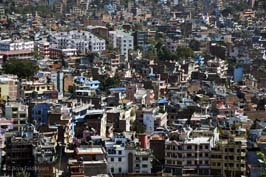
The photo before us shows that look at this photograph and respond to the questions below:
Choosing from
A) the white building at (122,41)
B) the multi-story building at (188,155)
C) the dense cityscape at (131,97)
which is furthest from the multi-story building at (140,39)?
the multi-story building at (188,155)

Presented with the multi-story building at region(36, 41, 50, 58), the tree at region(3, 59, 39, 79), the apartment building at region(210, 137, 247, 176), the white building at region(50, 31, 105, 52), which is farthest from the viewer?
the white building at region(50, 31, 105, 52)

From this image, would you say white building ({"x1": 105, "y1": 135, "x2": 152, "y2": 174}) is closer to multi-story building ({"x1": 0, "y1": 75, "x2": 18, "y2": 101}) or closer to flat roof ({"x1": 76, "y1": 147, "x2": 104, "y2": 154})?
flat roof ({"x1": 76, "y1": 147, "x2": 104, "y2": 154})

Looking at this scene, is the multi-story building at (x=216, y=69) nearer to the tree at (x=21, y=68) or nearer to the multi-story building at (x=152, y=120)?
the tree at (x=21, y=68)

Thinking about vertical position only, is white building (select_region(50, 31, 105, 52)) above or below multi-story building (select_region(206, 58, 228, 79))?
above

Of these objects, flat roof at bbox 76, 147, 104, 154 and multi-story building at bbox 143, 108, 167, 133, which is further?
multi-story building at bbox 143, 108, 167, 133

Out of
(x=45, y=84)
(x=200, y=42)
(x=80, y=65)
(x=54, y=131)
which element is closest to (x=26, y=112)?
(x=54, y=131)

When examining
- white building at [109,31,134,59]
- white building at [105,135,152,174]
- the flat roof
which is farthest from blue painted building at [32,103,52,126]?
white building at [109,31,134,59]

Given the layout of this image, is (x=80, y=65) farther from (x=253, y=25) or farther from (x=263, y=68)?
(x=253, y=25)
